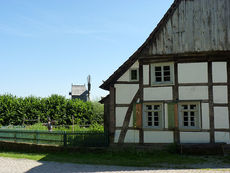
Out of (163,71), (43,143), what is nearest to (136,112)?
(163,71)

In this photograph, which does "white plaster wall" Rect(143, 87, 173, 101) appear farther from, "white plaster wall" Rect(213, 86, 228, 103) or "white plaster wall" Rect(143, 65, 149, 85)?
"white plaster wall" Rect(213, 86, 228, 103)

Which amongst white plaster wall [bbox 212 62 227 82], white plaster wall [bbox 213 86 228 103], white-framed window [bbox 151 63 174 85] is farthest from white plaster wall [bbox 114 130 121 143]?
white plaster wall [bbox 212 62 227 82]

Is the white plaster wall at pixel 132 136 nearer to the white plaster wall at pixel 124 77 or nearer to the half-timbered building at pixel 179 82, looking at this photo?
the half-timbered building at pixel 179 82

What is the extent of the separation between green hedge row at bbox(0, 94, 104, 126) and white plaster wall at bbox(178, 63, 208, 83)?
15944 millimetres

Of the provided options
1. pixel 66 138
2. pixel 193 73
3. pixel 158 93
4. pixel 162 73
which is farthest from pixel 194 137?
pixel 66 138

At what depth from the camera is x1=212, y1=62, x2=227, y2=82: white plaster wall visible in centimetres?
1345

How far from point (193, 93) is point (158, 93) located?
1.78 m

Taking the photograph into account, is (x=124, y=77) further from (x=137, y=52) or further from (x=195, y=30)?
(x=195, y=30)

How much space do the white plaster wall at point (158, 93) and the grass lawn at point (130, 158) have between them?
9.15ft

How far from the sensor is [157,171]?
9.75 metres

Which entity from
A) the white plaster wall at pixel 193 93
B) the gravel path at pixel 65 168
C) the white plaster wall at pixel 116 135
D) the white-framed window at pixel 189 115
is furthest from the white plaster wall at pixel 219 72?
the white plaster wall at pixel 116 135

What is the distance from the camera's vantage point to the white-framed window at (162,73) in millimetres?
14047

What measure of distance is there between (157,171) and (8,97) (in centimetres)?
2062

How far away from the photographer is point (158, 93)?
46.1 ft
